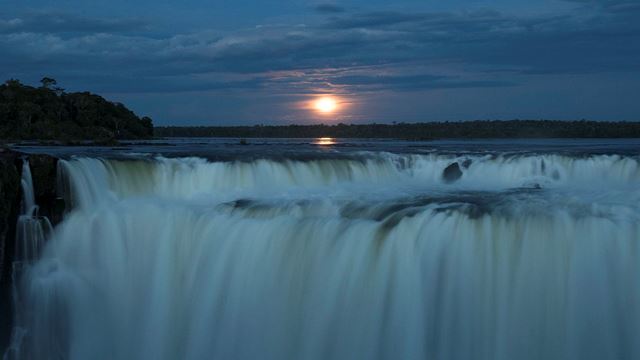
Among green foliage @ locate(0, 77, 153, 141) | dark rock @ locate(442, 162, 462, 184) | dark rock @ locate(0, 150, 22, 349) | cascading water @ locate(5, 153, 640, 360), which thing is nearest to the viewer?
cascading water @ locate(5, 153, 640, 360)

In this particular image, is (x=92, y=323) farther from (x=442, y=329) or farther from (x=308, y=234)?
(x=442, y=329)

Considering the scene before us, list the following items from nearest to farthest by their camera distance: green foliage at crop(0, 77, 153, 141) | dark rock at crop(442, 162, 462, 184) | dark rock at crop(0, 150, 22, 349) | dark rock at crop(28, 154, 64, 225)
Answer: dark rock at crop(0, 150, 22, 349) → dark rock at crop(28, 154, 64, 225) → dark rock at crop(442, 162, 462, 184) → green foliage at crop(0, 77, 153, 141)

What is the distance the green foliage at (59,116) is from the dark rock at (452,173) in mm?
24669

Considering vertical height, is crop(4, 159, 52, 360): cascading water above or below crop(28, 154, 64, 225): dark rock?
below

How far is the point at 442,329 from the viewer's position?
11.2 m

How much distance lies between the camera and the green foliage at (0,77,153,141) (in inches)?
1626

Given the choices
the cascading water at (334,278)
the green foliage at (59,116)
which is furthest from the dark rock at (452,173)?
the green foliage at (59,116)

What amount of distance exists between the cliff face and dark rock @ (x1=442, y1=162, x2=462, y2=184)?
35.9ft

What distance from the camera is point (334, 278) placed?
479 inches

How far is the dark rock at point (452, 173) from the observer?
21328 millimetres

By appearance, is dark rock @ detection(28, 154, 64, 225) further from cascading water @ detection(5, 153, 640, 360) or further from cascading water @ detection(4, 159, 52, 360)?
cascading water @ detection(5, 153, 640, 360)

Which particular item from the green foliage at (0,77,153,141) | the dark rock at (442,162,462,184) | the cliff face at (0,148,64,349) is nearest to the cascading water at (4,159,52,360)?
the cliff face at (0,148,64,349)

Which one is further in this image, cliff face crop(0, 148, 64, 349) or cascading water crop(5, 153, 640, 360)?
cliff face crop(0, 148, 64, 349)

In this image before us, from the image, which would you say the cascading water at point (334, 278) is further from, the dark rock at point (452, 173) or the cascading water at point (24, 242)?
the dark rock at point (452, 173)
